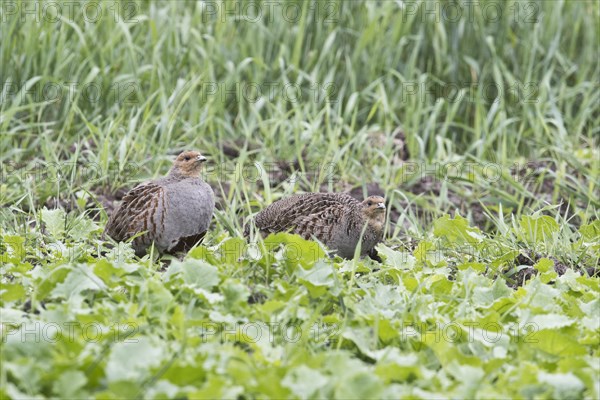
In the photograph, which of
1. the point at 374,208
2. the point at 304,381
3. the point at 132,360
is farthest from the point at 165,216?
the point at 304,381

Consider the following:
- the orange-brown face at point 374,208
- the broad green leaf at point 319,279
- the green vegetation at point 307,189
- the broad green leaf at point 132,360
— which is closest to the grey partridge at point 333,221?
the orange-brown face at point 374,208

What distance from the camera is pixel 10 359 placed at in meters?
3.38

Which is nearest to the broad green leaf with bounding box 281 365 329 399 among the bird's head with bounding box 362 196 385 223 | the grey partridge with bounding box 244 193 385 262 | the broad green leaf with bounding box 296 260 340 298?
the broad green leaf with bounding box 296 260 340 298

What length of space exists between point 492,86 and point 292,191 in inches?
114

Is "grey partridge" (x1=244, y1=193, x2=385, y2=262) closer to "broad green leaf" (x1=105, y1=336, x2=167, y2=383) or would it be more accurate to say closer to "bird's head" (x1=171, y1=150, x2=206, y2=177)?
"bird's head" (x1=171, y1=150, x2=206, y2=177)

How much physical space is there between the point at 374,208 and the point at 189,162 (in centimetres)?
111

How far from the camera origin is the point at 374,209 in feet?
18.7

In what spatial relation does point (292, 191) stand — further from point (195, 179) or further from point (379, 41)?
point (379, 41)

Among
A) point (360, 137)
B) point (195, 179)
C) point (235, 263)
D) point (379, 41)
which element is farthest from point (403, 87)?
point (235, 263)

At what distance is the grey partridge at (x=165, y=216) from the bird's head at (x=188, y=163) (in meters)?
0.07

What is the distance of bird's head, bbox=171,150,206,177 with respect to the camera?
5820mm

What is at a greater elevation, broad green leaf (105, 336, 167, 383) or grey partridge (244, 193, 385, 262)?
broad green leaf (105, 336, 167, 383)

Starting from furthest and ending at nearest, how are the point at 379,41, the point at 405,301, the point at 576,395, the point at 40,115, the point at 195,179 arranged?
the point at 379,41
the point at 40,115
the point at 195,179
the point at 405,301
the point at 576,395

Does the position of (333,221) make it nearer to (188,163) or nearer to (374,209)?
(374,209)
